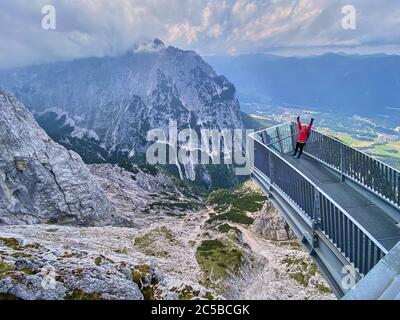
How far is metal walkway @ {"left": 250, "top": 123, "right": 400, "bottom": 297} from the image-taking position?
14.3 metres

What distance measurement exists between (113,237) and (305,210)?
1522 inches

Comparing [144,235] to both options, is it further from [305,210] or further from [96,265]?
[305,210]

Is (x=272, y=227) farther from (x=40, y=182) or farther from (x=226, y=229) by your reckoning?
(x=40, y=182)

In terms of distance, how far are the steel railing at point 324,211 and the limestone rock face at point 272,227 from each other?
1707 inches

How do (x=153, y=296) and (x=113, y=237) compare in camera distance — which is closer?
(x=153, y=296)

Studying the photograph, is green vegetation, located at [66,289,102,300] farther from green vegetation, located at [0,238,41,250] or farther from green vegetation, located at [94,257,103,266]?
green vegetation, located at [0,238,41,250]

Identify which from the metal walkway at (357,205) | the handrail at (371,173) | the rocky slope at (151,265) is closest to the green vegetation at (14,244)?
the rocky slope at (151,265)

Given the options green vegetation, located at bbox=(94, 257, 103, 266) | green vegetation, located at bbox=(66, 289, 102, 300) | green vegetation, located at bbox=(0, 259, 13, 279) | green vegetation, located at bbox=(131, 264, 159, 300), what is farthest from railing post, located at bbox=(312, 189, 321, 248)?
green vegetation, located at bbox=(0, 259, 13, 279)

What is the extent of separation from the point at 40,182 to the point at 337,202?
2815 inches

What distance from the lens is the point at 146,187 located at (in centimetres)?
15362

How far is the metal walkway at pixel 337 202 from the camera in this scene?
14.3m

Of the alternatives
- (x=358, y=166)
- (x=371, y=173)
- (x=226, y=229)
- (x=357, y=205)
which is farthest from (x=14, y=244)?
(x=226, y=229)

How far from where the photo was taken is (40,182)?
78.1 m
